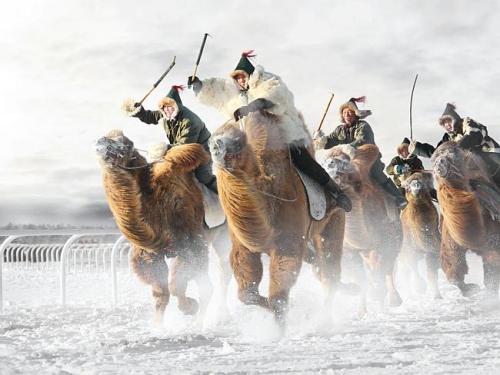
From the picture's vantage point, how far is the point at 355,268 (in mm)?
10109

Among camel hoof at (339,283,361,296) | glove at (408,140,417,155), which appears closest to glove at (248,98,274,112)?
camel hoof at (339,283,361,296)

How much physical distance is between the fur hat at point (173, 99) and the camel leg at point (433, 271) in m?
4.77

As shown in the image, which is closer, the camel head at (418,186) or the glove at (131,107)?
the glove at (131,107)

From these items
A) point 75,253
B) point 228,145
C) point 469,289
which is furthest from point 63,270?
point 228,145

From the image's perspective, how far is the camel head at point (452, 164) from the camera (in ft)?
29.5

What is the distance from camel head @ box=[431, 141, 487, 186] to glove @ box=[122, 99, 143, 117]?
3.44 metres

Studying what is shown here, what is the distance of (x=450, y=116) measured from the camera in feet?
34.3

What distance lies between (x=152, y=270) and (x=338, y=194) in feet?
6.56

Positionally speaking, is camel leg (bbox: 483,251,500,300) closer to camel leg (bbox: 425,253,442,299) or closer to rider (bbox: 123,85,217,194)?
camel leg (bbox: 425,253,442,299)

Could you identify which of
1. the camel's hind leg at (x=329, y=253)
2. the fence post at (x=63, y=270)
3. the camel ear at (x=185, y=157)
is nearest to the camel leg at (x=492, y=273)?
the camel's hind leg at (x=329, y=253)

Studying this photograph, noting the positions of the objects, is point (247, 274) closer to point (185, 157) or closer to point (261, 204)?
point (261, 204)

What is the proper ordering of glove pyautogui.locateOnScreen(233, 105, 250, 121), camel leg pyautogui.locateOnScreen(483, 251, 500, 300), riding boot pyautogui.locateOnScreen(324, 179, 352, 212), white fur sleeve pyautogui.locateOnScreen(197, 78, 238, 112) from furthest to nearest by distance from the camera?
camel leg pyautogui.locateOnScreen(483, 251, 500, 300) < riding boot pyautogui.locateOnScreen(324, 179, 352, 212) < white fur sleeve pyautogui.locateOnScreen(197, 78, 238, 112) < glove pyautogui.locateOnScreen(233, 105, 250, 121)

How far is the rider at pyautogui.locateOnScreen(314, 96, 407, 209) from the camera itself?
404 inches

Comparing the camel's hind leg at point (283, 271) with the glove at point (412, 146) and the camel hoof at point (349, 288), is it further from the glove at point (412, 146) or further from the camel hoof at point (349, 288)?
the glove at point (412, 146)
